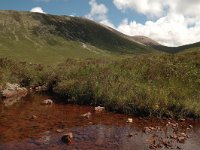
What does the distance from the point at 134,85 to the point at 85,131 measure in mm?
7174

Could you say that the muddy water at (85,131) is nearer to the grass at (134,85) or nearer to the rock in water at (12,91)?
the grass at (134,85)

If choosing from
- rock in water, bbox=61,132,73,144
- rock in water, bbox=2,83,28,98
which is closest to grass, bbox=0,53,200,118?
rock in water, bbox=2,83,28,98

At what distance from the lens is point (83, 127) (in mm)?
17578

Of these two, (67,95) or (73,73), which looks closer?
(67,95)

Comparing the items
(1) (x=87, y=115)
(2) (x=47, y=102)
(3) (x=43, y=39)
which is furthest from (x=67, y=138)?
(3) (x=43, y=39)

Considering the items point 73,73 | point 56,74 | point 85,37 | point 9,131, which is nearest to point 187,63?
point 73,73

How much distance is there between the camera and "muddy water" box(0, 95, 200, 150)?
14.6m

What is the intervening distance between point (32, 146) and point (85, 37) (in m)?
184

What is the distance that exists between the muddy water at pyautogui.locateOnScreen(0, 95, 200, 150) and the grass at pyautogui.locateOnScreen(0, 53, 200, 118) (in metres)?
1.03

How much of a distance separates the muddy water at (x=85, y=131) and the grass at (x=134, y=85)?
40.7 inches

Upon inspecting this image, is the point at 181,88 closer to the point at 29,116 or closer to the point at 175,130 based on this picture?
the point at 175,130

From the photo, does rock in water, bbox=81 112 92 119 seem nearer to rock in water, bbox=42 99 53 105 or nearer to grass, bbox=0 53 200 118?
grass, bbox=0 53 200 118

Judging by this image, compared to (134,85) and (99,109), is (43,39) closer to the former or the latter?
(134,85)

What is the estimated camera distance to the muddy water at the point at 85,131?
1459 centimetres
